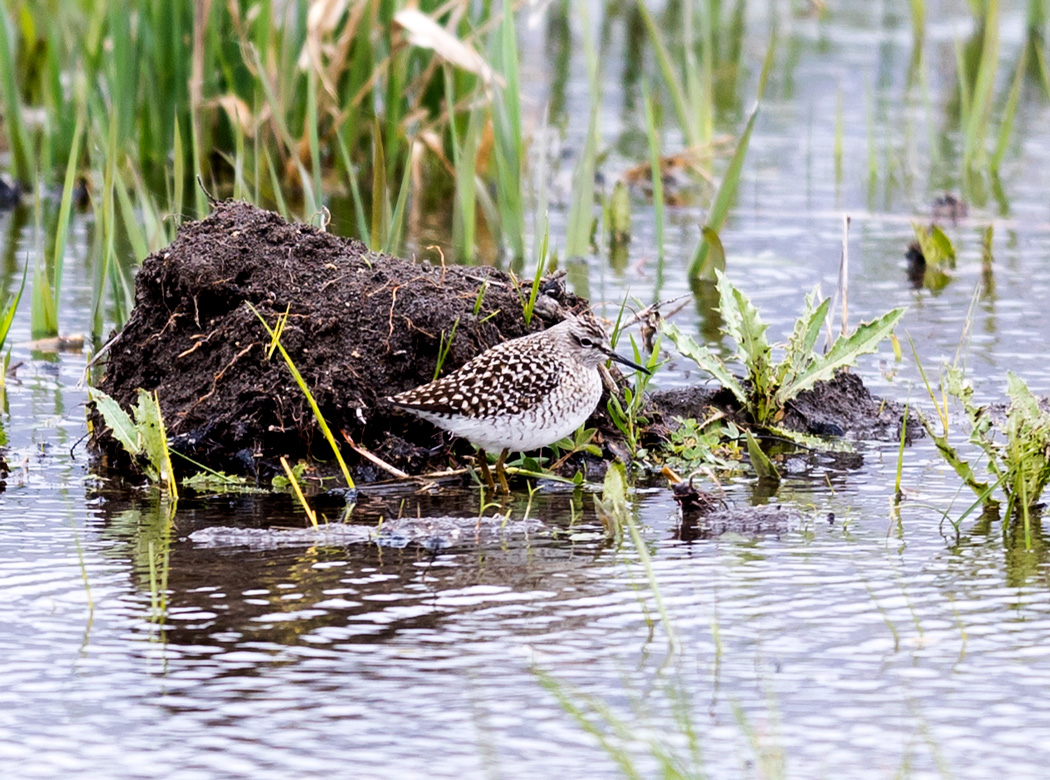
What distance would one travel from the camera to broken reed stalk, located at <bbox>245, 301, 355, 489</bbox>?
257 inches

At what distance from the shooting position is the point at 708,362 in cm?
764

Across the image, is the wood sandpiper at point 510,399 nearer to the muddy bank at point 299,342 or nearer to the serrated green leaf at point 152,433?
the muddy bank at point 299,342

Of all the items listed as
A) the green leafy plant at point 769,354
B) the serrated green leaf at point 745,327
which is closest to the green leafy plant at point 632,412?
the green leafy plant at point 769,354

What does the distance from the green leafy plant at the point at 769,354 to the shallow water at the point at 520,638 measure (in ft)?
1.46

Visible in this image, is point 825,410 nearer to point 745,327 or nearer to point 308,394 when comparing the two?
point 745,327

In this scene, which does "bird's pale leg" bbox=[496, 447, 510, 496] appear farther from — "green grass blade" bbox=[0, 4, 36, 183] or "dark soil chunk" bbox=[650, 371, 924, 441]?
"green grass blade" bbox=[0, 4, 36, 183]

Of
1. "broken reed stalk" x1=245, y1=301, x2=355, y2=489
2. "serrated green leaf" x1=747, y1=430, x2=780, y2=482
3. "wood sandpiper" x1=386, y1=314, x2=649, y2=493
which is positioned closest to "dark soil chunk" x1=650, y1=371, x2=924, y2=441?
"serrated green leaf" x1=747, y1=430, x2=780, y2=482

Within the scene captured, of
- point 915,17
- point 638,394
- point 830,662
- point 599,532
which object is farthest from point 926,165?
point 830,662

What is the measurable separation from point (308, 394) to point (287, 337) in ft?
2.06

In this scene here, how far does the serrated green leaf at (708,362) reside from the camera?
759 cm

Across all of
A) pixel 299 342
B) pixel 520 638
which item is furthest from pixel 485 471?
pixel 520 638

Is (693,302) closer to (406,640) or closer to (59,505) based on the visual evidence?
(59,505)

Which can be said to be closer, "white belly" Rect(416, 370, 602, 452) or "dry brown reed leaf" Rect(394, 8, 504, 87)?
"white belly" Rect(416, 370, 602, 452)

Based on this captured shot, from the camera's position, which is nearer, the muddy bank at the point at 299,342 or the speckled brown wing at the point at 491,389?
the speckled brown wing at the point at 491,389
